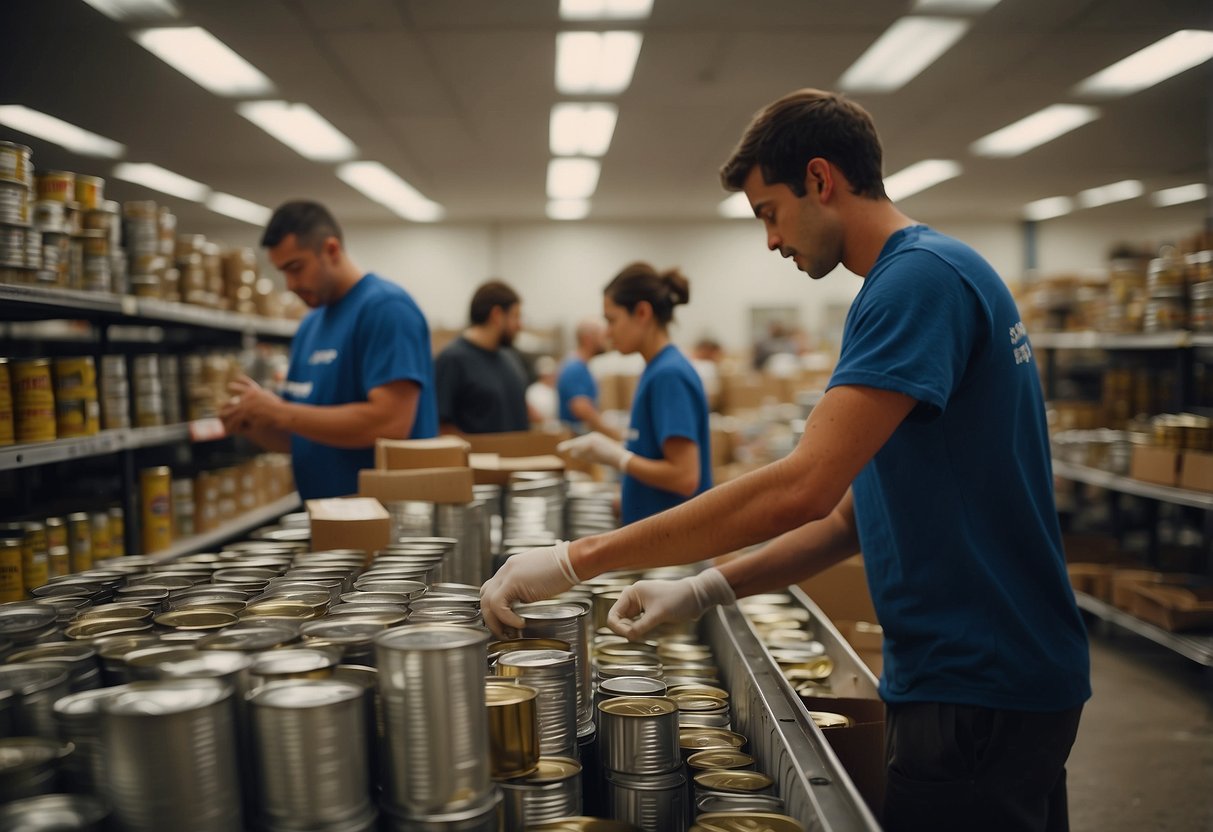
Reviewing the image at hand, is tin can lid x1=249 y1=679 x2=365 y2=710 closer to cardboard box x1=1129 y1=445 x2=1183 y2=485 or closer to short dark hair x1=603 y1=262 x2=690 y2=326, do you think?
short dark hair x1=603 y1=262 x2=690 y2=326

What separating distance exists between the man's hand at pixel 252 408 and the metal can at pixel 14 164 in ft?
2.58

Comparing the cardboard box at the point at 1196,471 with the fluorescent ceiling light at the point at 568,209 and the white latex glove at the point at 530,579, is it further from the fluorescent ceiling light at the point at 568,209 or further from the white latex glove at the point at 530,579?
the fluorescent ceiling light at the point at 568,209

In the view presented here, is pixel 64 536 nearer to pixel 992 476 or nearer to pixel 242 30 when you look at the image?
pixel 992 476

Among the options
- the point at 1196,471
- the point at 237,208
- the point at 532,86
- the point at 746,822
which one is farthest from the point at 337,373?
the point at 237,208

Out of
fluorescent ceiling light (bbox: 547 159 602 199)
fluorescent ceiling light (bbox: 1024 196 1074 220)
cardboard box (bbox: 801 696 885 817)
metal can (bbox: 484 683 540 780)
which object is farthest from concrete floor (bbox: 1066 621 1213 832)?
→ fluorescent ceiling light (bbox: 1024 196 1074 220)

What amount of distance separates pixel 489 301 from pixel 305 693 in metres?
3.57

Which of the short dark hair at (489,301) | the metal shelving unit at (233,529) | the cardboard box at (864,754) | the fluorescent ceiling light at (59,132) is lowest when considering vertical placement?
the cardboard box at (864,754)

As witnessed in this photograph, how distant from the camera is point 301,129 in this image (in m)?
7.16

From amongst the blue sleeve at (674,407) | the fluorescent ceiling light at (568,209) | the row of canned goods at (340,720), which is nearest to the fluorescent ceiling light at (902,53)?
the blue sleeve at (674,407)

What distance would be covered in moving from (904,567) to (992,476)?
19 centimetres

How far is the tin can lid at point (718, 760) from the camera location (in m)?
1.17

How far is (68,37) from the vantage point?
5.04 m

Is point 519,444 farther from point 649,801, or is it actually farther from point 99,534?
point 649,801

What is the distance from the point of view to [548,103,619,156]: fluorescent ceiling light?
6812 millimetres
